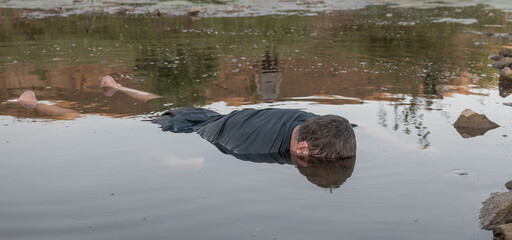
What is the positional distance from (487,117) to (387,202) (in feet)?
9.52

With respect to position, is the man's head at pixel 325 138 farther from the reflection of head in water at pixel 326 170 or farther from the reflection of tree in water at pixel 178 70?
Answer: the reflection of tree in water at pixel 178 70

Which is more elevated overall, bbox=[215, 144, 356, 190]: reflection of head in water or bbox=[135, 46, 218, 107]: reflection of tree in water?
bbox=[135, 46, 218, 107]: reflection of tree in water

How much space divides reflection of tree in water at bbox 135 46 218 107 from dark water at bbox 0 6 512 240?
35 mm

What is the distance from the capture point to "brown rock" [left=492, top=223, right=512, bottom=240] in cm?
335

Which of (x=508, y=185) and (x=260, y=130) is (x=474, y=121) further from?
(x=260, y=130)

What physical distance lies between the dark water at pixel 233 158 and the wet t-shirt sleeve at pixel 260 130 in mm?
225

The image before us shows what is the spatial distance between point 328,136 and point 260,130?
2.09ft

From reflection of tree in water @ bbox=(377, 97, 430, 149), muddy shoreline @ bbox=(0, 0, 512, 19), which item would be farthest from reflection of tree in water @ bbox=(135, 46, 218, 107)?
muddy shoreline @ bbox=(0, 0, 512, 19)

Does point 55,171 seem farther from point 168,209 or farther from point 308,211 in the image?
point 308,211

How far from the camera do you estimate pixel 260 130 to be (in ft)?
16.5

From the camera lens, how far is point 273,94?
7.69m

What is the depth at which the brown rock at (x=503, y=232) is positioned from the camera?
3348 mm

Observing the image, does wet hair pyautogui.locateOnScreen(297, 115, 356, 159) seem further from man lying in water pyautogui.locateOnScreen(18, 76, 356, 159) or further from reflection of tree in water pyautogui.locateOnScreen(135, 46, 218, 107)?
reflection of tree in water pyautogui.locateOnScreen(135, 46, 218, 107)

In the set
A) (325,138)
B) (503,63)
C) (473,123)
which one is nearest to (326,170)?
(325,138)
